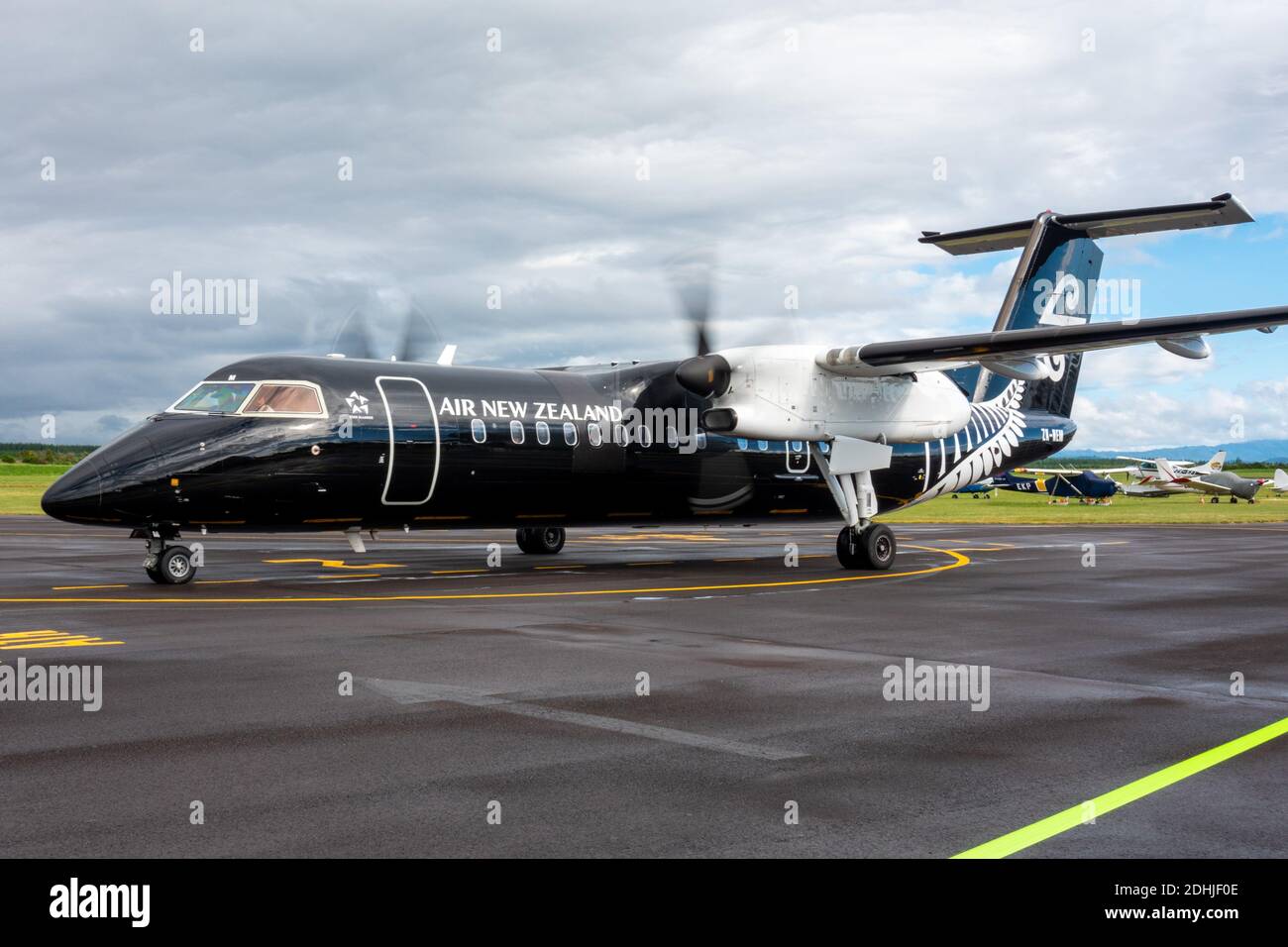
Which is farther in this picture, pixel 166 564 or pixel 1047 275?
pixel 1047 275

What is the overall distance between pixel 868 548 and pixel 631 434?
16.7 ft

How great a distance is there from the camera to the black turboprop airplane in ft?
52.0

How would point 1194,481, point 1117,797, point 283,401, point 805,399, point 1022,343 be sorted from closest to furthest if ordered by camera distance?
point 1117,797 < point 283,401 < point 1022,343 < point 805,399 < point 1194,481

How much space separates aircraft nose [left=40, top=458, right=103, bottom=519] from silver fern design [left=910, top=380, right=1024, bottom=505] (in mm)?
16227

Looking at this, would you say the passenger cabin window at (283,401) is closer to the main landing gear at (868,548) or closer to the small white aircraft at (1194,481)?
the main landing gear at (868,548)

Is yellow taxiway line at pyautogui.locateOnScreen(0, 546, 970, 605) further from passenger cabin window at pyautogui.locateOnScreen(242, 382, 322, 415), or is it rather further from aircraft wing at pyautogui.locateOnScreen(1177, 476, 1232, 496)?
aircraft wing at pyautogui.locateOnScreen(1177, 476, 1232, 496)

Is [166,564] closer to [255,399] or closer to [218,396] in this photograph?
[218,396]

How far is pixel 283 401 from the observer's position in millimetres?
16469

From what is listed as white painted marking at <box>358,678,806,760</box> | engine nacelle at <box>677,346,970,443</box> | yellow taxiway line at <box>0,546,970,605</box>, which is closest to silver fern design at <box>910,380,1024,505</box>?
engine nacelle at <box>677,346,970,443</box>

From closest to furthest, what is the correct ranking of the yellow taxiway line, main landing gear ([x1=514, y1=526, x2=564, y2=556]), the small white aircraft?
the yellow taxiway line < main landing gear ([x1=514, y1=526, x2=564, y2=556]) < the small white aircraft

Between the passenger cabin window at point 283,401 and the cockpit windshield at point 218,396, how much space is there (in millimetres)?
168

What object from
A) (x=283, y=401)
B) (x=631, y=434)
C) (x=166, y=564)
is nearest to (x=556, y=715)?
(x=283, y=401)

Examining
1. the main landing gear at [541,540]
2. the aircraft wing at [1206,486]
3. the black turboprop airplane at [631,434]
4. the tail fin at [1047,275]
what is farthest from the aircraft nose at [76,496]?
the aircraft wing at [1206,486]

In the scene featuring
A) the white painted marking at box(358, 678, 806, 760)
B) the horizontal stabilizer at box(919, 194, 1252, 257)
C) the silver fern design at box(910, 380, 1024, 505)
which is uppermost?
the horizontal stabilizer at box(919, 194, 1252, 257)
